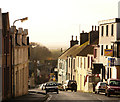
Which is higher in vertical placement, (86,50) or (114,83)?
(86,50)

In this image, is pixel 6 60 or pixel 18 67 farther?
pixel 18 67

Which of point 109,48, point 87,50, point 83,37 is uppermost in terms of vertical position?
point 83,37

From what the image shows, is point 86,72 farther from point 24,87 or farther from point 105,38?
point 24,87

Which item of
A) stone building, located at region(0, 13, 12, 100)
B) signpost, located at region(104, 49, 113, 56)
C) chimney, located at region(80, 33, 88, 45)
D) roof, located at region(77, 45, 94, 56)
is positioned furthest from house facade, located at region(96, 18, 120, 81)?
stone building, located at region(0, 13, 12, 100)

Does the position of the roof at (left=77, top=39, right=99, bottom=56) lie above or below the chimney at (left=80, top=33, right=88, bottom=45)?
below

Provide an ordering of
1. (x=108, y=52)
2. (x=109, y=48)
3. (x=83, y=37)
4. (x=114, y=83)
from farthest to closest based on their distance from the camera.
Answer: (x=83, y=37) < (x=109, y=48) < (x=108, y=52) < (x=114, y=83)

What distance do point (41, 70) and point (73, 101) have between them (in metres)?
113

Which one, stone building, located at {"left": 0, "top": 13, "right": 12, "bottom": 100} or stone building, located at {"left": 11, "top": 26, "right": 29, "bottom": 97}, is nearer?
stone building, located at {"left": 0, "top": 13, "right": 12, "bottom": 100}

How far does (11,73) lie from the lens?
3731 cm

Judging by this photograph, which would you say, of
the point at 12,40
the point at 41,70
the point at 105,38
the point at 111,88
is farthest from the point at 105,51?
the point at 41,70

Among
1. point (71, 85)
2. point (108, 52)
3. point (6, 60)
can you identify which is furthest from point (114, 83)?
point (71, 85)

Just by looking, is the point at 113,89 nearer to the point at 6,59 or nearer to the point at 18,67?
the point at 18,67

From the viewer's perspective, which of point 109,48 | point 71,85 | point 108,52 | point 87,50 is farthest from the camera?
point 87,50

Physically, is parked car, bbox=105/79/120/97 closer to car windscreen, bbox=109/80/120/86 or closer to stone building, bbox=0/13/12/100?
car windscreen, bbox=109/80/120/86
